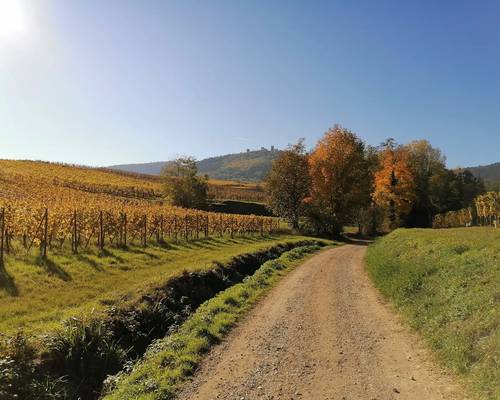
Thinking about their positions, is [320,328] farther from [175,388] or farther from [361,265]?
[361,265]

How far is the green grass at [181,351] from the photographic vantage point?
29.6 feet

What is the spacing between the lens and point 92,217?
88.4 feet

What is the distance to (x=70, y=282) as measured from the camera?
1764 cm

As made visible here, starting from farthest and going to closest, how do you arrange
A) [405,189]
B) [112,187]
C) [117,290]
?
1. [112,187]
2. [405,189]
3. [117,290]

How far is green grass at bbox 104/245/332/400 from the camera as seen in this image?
901 cm

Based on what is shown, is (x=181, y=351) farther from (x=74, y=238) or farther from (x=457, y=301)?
(x=74, y=238)

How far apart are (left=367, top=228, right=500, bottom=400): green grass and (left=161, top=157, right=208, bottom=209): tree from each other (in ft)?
195

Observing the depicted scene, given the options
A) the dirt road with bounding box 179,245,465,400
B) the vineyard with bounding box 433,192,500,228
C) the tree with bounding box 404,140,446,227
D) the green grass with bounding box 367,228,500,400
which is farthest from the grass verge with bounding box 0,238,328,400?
the tree with bounding box 404,140,446,227

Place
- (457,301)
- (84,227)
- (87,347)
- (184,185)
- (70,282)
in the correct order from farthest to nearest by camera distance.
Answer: (184,185) < (84,227) < (70,282) < (457,301) < (87,347)

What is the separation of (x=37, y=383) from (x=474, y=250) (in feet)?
52.2

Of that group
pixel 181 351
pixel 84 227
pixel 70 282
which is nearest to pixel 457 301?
pixel 181 351

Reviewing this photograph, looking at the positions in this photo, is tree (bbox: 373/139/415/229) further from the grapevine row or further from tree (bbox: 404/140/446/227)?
the grapevine row

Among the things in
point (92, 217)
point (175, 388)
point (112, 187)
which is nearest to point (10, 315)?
point (175, 388)

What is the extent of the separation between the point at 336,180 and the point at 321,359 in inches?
2037
